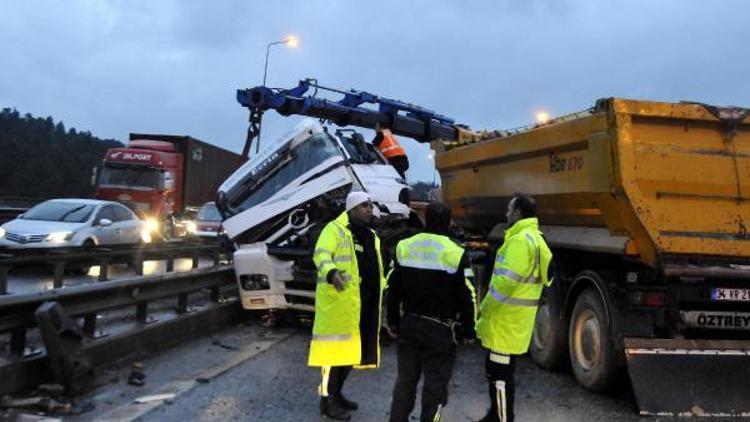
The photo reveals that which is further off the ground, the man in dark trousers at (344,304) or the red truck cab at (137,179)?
the red truck cab at (137,179)

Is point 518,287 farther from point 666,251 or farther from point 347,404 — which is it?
point 347,404

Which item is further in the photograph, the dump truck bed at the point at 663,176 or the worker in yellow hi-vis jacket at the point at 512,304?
the dump truck bed at the point at 663,176

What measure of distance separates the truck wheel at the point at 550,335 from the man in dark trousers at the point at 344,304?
2.25m

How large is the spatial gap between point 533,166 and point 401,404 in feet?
11.9

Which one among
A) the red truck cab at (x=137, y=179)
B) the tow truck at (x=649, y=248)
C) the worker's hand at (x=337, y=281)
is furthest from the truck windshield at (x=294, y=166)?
the red truck cab at (x=137, y=179)

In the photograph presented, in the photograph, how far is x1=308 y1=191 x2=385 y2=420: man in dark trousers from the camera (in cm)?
538

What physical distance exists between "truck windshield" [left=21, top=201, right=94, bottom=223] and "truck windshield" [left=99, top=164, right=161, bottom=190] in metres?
8.52

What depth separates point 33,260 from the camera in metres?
9.69

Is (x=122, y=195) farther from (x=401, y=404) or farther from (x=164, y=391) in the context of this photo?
(x=401, y=404)

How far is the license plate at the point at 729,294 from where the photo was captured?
599cm

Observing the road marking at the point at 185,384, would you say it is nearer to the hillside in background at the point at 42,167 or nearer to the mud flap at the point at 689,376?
the mud flap at the point at 689,376

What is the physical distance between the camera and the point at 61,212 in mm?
14812

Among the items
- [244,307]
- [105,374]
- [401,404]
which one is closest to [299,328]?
[244,307]

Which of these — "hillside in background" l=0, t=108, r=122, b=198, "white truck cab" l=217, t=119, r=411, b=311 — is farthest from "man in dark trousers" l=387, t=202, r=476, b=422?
"hillside in background" l=0, t=108, r=122, b=198
